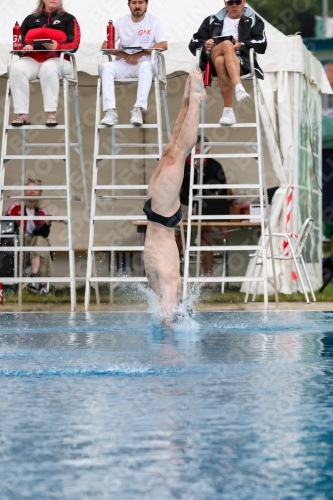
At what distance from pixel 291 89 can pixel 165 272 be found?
5.40m

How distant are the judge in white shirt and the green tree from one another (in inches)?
1371

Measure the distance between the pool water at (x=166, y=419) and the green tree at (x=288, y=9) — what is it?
4007 cm

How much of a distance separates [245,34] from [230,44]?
0.31 metres

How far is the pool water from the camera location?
241 centimetres

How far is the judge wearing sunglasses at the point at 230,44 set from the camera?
9273 mm

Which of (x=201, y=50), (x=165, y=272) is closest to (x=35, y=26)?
(x=201, y=50)

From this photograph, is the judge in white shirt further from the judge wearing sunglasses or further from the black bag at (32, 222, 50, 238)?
the black bag at (32, 222, 50, 238)

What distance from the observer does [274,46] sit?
427 inches

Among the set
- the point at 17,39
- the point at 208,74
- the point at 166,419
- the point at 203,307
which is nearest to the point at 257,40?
the point at 208,74

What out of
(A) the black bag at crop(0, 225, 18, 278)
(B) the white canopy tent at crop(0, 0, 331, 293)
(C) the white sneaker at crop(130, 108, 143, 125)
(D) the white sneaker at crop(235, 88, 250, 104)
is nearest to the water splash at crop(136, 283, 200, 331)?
(D) the white sneaker at crop(235, 88, 250, 104)

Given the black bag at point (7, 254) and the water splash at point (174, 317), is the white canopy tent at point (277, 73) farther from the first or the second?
the water splash at point (174, 317)

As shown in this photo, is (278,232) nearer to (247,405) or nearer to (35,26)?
(35,26)

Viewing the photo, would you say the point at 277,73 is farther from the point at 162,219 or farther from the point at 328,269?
the point at 162,219

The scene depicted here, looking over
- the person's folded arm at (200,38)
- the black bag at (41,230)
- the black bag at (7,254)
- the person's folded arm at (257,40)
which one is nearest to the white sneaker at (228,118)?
the person's folded arm at (257,40)
